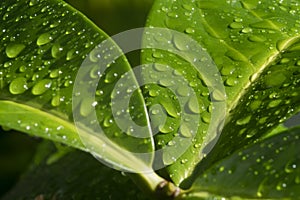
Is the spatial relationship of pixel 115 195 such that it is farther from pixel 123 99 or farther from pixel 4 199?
pixel 4 199

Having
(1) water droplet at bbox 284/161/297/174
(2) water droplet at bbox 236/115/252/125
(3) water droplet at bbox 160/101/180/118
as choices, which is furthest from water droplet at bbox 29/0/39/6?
(1) water droplet at bbox 284/161/297/174

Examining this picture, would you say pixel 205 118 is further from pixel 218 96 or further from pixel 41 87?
pixel 41 87

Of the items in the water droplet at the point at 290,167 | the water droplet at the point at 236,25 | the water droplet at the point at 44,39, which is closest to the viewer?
the water droplet at the point at 290,167

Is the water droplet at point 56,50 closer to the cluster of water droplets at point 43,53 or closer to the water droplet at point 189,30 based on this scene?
the cluster of water droplets at point 43,53

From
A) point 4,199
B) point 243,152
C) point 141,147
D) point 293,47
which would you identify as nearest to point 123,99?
point 141,147

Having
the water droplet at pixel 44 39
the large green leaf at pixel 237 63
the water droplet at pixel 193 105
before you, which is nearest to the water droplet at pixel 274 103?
the large green leaf at pixel 237 63

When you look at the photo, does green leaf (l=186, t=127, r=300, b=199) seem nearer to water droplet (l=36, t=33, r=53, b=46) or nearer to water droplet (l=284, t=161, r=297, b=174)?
water droplet (l=284, t=161, r=297, b=174)

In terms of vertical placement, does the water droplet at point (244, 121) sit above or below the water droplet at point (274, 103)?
below

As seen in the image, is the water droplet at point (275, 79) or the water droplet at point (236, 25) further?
the water droplet at point (236, 25)
